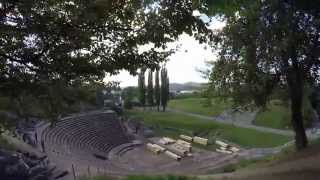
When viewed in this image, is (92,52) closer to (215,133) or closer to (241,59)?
(241,59)

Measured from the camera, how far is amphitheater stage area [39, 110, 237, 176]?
3512 centimetres

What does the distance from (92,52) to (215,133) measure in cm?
4816

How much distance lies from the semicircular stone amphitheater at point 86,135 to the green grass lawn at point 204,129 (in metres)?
Result: 5.47

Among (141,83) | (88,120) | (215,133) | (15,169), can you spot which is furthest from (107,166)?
(141,83)

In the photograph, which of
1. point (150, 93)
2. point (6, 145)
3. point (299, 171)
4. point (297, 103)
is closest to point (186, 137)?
point (6, 145)

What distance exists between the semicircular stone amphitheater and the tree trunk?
56.2 ft

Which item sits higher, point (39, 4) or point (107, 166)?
point (39, 4)

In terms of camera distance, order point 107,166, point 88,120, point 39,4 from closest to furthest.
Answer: point 39,4, point 107,166, point 88,120

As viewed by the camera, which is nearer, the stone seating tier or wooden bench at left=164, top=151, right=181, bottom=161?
the stone seating tier

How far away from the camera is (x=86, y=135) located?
48.6 m

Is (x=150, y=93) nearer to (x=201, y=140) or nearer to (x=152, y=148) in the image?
(x=201, y=140)

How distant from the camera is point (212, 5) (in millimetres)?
7582

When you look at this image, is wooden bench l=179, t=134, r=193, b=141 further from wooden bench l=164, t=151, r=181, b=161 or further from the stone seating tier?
wooden bench l=164, t=151, r=181, b=161

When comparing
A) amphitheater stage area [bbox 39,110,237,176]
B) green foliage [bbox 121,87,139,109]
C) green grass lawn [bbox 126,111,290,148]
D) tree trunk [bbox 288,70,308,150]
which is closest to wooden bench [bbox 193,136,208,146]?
amphitheater stage area [bbox 39,110,237,176]
